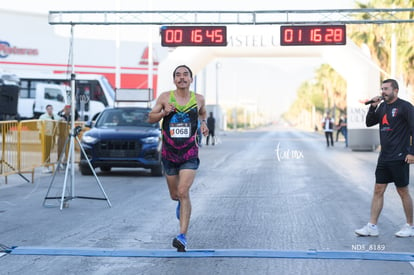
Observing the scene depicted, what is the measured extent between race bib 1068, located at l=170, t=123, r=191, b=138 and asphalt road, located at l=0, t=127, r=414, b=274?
1222 mm

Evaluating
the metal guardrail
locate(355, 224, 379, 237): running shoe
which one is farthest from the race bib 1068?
the metal guardrail

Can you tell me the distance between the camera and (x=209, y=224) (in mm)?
8797

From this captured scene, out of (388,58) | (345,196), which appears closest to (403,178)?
(345,196)

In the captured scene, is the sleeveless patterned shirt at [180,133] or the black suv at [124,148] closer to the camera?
the sleeveless patterned shirt at [180,133]

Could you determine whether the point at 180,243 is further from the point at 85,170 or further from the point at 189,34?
the point at 189,34

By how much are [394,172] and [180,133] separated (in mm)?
2622

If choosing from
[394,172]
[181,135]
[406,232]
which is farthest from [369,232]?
[181,135]

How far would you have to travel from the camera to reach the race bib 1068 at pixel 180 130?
695 centimetres

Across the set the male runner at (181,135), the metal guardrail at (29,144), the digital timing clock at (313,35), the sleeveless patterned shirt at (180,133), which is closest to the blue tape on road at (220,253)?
the male runner at (181,135)

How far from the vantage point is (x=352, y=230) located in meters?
8.31

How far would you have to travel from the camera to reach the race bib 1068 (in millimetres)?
6949

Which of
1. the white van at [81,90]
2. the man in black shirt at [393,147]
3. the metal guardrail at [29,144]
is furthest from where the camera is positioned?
the white van at [81,90]

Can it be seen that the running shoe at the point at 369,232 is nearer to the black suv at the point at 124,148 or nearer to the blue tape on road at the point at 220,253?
the blue tape on road at the point at 220,253

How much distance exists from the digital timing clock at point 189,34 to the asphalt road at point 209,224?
317 inches
